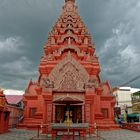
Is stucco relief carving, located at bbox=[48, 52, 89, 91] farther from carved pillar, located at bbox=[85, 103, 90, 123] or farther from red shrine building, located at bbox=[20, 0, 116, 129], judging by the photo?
carved pillar, located at bbox=[85, 103, 90, 123]

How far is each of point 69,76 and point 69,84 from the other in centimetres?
95

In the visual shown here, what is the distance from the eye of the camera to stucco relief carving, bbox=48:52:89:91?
65.7ft

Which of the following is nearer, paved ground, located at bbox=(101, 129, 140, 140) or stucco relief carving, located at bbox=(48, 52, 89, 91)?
paved ground, located at bbox=(101, 129, 140, 140)

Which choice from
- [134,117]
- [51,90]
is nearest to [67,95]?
[51,90]

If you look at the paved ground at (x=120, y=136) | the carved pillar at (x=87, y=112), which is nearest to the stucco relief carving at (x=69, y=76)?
the carved pillar at (x=87, y=112)

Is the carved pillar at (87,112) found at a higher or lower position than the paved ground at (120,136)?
higher

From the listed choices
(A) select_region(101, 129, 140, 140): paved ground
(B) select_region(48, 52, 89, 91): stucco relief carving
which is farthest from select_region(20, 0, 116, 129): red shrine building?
(A) select_region(101, 129, 140, 140): paved ground

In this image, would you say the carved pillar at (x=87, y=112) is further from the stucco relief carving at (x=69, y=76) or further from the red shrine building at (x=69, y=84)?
the stucco relief carving at (x=69, y=76)

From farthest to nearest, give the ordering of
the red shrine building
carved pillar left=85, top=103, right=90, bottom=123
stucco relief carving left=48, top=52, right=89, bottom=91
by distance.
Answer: stucco relief carving left=48, top=52, right=89, bottom=91
the red shrine building
carved pillar left=85, top=103, right=90, bottom=123

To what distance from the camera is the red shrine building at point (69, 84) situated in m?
17.6

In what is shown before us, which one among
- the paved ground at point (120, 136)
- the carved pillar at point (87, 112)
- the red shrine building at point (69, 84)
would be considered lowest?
the paved ground at point (120, 136)

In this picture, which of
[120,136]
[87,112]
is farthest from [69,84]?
[120,136]

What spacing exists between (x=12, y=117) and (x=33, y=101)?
21.2 ft

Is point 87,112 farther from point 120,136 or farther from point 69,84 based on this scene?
point 69,84
